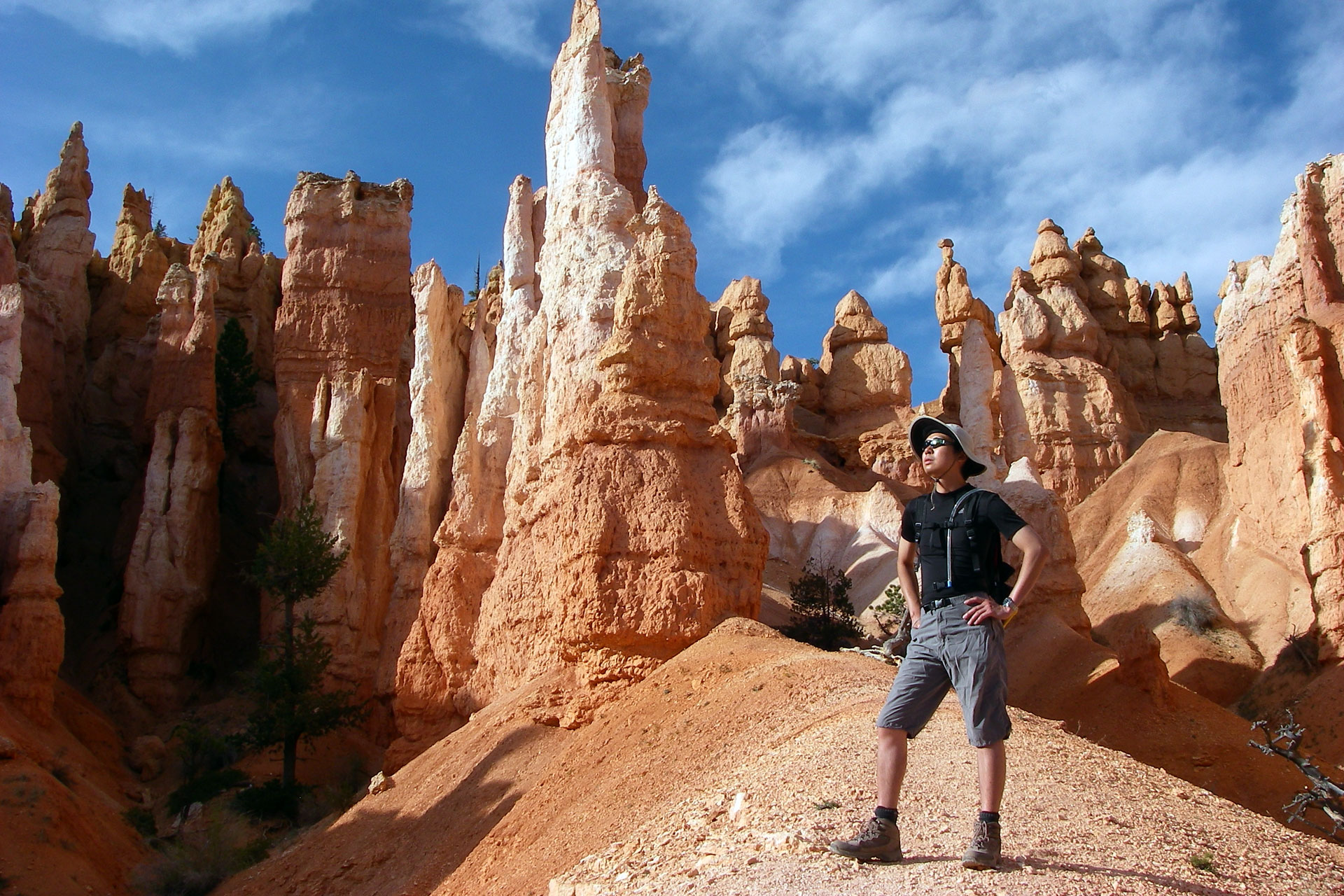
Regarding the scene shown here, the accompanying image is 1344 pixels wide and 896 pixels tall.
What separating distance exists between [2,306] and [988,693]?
82.9ft

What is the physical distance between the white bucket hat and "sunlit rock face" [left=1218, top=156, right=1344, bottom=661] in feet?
63.3

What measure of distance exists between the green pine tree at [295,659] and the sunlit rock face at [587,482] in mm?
4715

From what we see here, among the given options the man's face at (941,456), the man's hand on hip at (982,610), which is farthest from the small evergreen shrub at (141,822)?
the man's hand on hip at (982,610)

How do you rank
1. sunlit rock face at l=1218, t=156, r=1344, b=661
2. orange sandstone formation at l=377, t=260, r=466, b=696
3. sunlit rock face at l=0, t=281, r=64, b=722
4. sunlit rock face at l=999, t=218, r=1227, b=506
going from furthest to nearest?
sunlit rock face at l=999, t=218, r=1227, b=506, orange sandstone formation at l=377, t=260, r=466, b=696, sunlit rock face at l=1218, t=156, r=1344, b=661, sunlit rock face at l=0, t=281, r=64, b=722

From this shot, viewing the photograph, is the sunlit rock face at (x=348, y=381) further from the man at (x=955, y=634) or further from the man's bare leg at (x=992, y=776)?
the man's bare leg at (x=992, y=776)

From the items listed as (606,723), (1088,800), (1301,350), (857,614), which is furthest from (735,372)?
(1088,800)

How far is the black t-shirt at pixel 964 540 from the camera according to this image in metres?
5.76

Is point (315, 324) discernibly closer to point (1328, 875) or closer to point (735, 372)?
point (735, 372)

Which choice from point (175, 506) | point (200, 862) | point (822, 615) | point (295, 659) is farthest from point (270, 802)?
point (822, 615)

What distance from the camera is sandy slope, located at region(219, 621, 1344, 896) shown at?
5.75m

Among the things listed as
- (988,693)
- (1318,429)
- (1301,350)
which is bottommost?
(988,693)

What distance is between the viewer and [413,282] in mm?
27531

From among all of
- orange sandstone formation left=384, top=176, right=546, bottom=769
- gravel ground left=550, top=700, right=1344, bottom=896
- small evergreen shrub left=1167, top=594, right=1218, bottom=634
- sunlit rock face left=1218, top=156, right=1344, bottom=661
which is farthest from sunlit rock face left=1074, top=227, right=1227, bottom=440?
gravel ground left=550, top=700, right=1344, bottom=896

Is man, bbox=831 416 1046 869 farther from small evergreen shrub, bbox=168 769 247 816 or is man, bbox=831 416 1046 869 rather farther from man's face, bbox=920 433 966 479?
small evergreen shrub, bbox=168 769 247 816
